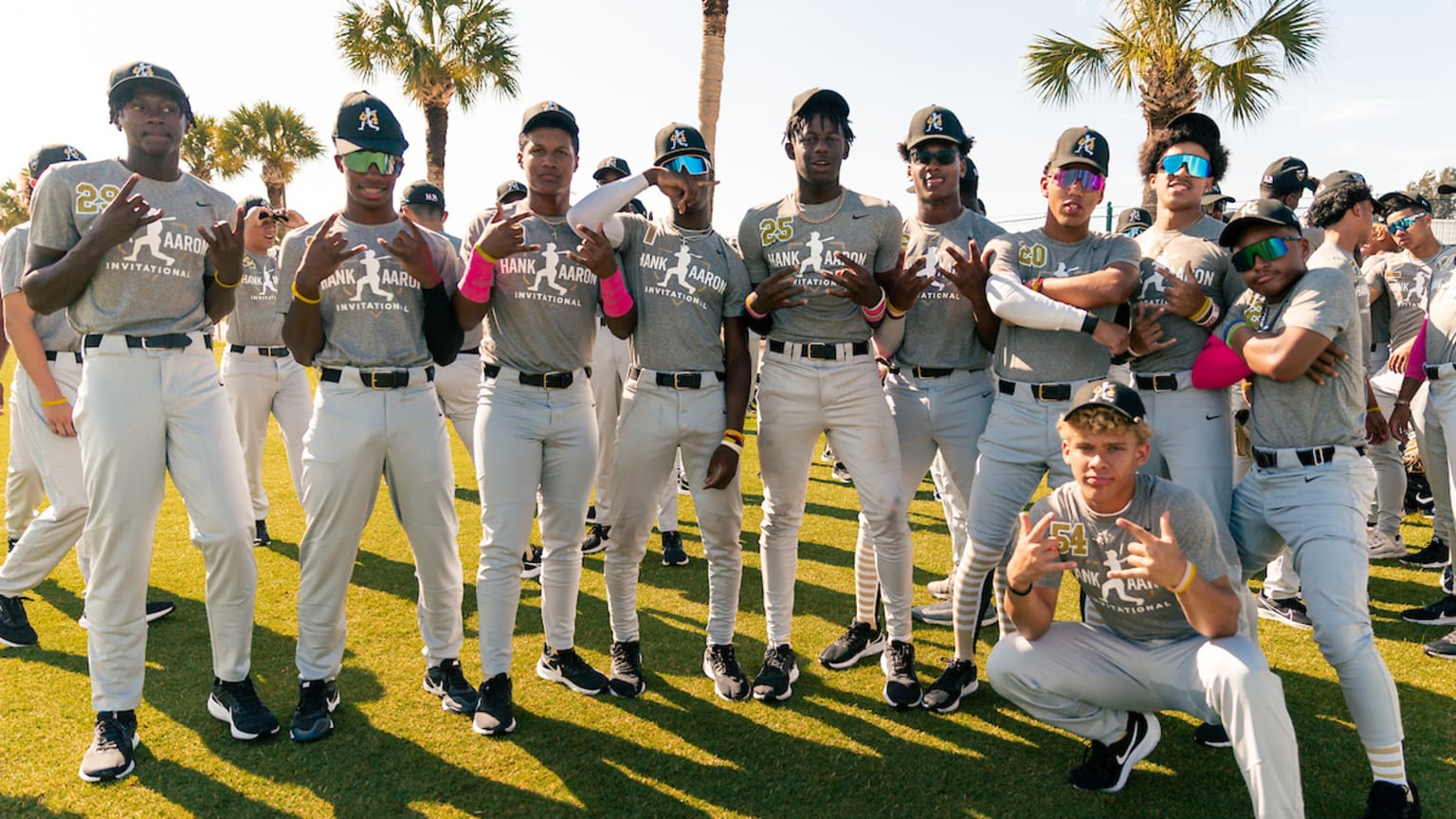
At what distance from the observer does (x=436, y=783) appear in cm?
372

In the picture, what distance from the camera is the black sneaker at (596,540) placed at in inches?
285

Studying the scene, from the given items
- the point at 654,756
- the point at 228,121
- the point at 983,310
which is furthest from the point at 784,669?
the point at 228,121

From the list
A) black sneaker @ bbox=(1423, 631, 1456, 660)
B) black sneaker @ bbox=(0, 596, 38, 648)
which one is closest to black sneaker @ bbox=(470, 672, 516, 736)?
black sneaker @ bbox=(0, 596, 38, 648)

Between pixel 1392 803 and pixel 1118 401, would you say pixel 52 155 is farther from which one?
pixel 1392 803

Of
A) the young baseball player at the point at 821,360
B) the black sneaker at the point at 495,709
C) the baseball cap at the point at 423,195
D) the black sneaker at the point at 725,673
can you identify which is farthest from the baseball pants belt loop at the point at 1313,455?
the baseball cap at the point at 423,195

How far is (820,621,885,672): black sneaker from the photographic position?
5.01 meters

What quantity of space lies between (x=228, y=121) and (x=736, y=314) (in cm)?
3228

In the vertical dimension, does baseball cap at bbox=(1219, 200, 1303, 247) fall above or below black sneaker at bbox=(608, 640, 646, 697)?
above

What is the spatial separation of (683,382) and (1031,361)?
1.84m

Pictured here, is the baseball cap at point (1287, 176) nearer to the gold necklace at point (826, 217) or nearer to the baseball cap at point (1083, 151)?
the baseball cap at point (1083, 151)

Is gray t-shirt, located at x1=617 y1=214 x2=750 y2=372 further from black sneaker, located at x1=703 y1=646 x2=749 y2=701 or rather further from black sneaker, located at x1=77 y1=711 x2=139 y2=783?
black sneaker, located at x1=77 y1=711 x2=139 y2=783

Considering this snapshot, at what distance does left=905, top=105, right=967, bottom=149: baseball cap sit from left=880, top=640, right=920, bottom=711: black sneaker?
2808 mm

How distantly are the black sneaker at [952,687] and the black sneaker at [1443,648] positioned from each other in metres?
2.93

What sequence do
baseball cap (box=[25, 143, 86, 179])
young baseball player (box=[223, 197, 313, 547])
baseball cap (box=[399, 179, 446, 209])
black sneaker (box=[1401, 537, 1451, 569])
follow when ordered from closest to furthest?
baseball cap (box=[25, 143, 86, 179]), black sneaker (box=[1401, 537, 1451, 569]), young baseball player (box=[223, 197, 313, 547]), baseball cap (box=[399, 179, 446, 209])
